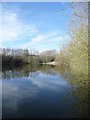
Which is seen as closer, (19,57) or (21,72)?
(21,72)

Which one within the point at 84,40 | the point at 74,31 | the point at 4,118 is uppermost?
the point at 74,31

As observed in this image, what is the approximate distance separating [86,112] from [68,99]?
1.40 m

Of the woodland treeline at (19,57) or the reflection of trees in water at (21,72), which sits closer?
the reflection of trees in water at (21,72)

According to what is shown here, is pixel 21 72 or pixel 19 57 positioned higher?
pixel 19 57

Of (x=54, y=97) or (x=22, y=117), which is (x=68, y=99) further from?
(x=22, y=117)

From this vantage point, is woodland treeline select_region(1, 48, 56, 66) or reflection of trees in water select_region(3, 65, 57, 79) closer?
reflection of trees in water select_region(3, 65, 57, 79)

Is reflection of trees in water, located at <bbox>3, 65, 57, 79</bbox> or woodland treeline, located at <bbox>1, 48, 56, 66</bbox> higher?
woodland treeline, located at <bbox>1, 48, 56, 66</bbox>

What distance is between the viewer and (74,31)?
5262 millimetres

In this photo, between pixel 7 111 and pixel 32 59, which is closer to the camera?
pixel 7 111

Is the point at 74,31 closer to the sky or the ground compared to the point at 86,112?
closer to the sky

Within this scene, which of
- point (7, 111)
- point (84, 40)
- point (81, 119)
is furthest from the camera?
point (84, 40)

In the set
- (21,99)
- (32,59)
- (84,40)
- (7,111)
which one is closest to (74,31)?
(84,40)

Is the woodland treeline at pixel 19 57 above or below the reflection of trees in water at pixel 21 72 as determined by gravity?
above

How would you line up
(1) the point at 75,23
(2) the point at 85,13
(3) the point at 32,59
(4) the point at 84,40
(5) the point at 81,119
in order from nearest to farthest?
(5) the point at 81,119, (2) the point at 85,13, (4) the point at 84,40, (1) the point at 75,23, (3) the point at 32,59
